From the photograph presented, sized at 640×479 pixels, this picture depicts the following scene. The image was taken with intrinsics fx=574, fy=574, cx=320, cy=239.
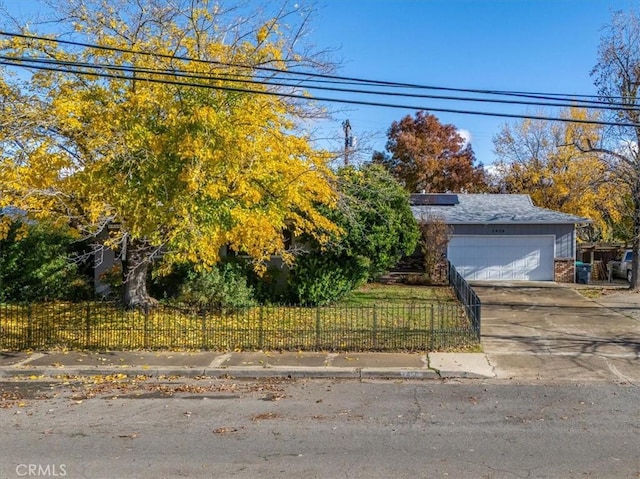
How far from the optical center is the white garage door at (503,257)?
79.8 feet

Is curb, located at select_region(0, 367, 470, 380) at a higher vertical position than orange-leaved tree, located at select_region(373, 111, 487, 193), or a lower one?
lower

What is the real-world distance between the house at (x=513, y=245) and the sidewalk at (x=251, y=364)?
1417cm

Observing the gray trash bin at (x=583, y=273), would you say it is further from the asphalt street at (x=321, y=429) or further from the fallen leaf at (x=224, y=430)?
the fallen leaf at (x=224, y=430)

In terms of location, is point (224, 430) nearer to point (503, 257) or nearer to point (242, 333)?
point (242, 333)

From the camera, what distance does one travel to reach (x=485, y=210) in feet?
86.2

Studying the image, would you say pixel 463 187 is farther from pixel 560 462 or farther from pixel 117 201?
pixel 560 462

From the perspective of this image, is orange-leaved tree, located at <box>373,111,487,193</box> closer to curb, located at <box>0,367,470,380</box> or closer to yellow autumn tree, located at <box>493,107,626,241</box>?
yellow autumn tree, located at <box>493,107,626,241</box>

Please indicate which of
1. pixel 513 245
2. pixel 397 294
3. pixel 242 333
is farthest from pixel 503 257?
pixel 242 333

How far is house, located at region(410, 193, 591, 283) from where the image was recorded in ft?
79.3

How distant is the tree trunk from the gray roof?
477 inches

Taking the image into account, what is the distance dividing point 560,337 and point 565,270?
42.9ft

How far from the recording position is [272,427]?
21.9 feet

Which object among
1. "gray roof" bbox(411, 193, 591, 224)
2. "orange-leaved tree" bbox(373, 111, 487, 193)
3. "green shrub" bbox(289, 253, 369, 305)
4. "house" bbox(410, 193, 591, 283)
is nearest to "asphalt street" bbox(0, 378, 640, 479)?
"green shrub" bbox(289, 253, 369, 305)

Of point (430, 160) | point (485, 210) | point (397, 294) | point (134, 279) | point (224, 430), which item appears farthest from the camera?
point (430, 160)
